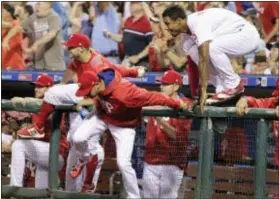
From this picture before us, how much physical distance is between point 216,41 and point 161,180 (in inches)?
54.2

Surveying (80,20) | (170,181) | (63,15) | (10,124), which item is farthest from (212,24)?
(63,15)

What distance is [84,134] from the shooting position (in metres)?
8.52

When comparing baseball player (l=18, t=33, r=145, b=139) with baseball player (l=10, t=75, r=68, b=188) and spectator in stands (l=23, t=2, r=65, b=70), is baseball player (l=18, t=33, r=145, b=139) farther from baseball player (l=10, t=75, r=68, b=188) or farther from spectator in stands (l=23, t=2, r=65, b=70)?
spectator in stands (l=23, t=2, r=65, b=70)

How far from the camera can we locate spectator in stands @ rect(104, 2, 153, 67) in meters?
11.5

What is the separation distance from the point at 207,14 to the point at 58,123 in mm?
1764

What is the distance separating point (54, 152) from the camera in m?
8.95

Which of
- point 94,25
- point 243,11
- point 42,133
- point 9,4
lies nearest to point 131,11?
point 94,25

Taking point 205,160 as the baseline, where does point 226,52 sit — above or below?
above

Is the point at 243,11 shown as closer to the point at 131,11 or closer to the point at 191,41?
the point at 131,11

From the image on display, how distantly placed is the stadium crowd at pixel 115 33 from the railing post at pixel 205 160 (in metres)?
2.77

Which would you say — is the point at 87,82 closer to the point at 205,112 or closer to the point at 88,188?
the point at 205,112

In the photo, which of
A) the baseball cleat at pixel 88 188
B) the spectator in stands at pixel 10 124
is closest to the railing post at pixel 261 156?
the baseball cleat at pixel 88 188

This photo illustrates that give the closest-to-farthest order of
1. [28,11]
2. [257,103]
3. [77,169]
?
1. [257,103]
2. [77,169]
3. [28,11]

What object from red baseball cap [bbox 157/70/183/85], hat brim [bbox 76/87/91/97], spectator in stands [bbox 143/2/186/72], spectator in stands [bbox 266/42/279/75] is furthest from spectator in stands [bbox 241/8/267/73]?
hat brim [bbox 76/87/91/97]
